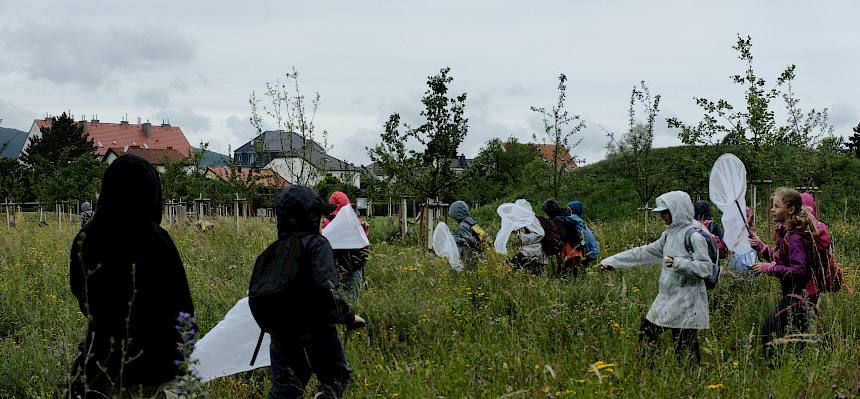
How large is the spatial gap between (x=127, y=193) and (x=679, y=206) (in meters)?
3.77

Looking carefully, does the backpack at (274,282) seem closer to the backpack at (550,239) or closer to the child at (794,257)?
the child at (794,257)

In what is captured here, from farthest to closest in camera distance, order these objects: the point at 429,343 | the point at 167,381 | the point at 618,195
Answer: the point at 618,195, the point at 429,343, the point at 167,381

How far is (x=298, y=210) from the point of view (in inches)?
149

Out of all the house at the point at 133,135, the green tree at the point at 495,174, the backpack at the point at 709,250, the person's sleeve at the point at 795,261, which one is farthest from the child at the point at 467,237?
the house at the point at 133,135

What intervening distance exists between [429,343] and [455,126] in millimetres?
8274

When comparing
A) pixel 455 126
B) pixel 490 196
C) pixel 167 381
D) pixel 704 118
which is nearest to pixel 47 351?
pixel 167 381

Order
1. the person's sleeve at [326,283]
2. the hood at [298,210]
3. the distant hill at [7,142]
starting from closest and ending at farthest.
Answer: the person's sleeve at [326,283] → the hood at [298,210] → the distant hill at [7,142]

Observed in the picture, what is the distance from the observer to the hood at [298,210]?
3801mm

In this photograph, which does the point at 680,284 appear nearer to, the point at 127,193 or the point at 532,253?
the point at 532,253

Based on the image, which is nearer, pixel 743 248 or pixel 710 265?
pixel 710 265

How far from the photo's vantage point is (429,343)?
5430 millimetres

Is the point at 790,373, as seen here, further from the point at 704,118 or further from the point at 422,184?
the point at 422,184

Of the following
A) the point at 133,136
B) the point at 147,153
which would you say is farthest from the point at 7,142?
the point at 133,136

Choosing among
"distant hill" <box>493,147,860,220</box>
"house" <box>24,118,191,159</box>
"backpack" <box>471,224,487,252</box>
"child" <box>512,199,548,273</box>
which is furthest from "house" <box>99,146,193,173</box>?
"child" <box>512,199,548,273</box>
